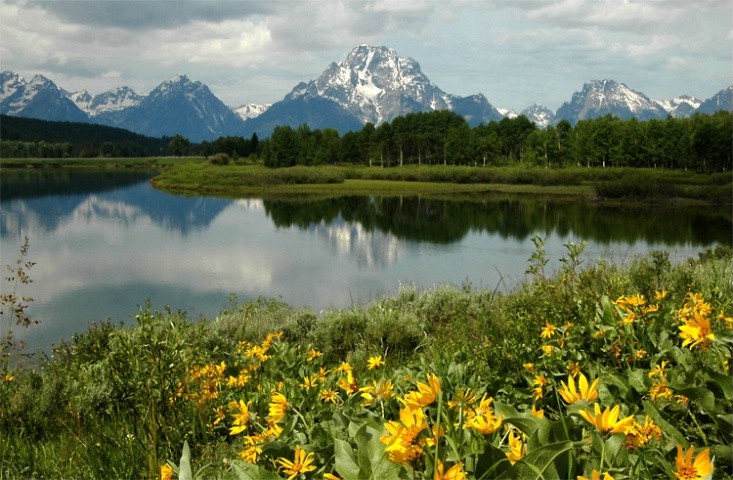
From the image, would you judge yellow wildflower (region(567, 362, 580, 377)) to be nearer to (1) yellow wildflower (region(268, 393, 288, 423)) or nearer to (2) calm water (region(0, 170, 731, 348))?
(1) yellow wildflower (region(268, 393, 288, 423))

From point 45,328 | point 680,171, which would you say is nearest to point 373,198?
point 680,171

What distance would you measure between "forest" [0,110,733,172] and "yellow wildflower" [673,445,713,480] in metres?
47.9

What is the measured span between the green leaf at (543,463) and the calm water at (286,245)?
5280mm

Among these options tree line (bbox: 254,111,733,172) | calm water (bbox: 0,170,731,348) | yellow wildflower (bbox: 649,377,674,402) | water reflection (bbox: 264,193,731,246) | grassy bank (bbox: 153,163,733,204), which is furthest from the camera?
tree line (bbox: 254,111,733,172)

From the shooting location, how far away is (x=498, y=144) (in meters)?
66.9

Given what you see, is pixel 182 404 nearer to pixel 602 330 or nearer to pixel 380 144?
pixel 602 330

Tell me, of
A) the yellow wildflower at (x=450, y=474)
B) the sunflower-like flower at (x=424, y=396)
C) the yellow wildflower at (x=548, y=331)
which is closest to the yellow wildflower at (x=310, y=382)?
the sunflower-like flower at (x=424, y=396)

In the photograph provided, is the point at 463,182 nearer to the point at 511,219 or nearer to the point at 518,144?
the point at 518,144

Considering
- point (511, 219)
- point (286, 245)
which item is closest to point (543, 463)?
point (286, 245)

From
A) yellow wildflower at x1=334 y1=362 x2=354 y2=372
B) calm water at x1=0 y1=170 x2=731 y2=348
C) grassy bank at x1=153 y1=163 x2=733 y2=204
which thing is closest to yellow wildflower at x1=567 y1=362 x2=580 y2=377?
yellow wildflower at x1=334 y1=362 x2=354 y2=372

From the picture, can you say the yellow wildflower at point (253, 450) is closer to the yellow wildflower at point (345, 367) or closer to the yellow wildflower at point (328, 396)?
the yellow wildflower at point (328, 396)

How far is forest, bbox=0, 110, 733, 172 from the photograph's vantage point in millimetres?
46625

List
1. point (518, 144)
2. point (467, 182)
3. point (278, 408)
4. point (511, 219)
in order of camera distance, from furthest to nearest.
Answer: point (518, 144)
point (467, 182)
point (511, 219)
point (278, 408)

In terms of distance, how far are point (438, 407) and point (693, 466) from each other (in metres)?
0.53
